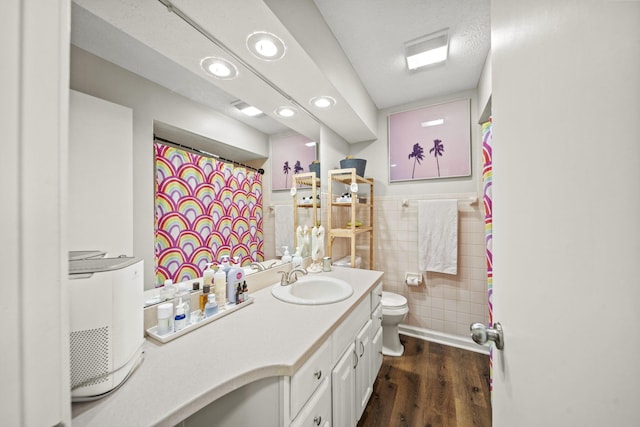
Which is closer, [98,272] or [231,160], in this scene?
[98,272]

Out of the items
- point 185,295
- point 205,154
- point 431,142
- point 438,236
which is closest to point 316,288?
point 185,295

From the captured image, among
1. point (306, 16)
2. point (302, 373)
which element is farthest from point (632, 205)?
point (306, 16)

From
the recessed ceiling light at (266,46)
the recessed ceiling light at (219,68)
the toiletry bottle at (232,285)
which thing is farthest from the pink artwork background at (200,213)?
the recessed ceiling light at (266,46)

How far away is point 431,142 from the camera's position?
86.4 inches

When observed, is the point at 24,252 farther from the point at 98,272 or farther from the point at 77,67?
the point at 77,67

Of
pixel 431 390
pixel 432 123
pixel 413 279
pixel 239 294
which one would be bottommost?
pixel 431 390

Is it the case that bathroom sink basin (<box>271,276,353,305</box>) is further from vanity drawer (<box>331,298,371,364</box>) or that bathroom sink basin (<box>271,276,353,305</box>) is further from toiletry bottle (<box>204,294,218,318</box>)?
toiletry bottle (<box>204,294,218,318</box>)

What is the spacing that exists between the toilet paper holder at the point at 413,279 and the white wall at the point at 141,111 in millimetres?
2037

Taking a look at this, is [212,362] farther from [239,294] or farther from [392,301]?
[392,301]

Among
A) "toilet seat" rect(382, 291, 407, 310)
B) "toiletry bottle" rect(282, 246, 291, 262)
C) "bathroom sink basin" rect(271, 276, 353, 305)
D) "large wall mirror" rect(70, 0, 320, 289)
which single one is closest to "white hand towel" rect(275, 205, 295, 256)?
"toiletry bottle" rect(282, 246, 291, 262)

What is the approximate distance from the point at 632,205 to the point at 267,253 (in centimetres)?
146

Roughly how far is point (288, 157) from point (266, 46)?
67cm

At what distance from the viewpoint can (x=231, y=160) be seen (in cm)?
127

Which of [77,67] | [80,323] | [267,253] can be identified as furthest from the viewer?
[267,253]
